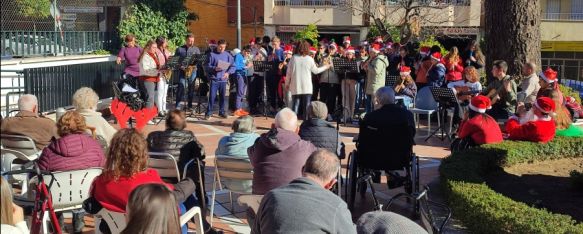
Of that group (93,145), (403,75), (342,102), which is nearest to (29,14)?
(342,102)

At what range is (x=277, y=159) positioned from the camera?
5.71 meters

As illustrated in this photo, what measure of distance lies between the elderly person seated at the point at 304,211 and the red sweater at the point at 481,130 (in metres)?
5.24

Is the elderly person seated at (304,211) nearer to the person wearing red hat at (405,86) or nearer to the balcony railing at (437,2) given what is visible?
the person wearing red hat at (405,86)

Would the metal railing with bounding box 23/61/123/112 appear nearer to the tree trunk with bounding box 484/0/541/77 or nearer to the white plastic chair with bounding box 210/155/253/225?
the white plastic chair with bounding box 210/155/253/225

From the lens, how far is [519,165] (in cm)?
932

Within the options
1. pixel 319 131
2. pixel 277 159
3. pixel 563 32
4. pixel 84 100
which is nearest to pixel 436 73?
pixel 319 131

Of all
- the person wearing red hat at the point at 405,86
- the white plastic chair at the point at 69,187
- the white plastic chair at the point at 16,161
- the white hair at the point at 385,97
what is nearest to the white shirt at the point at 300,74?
the person wearing red hat at the point at 405,86

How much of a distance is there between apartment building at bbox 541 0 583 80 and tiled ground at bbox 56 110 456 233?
75.4 ft

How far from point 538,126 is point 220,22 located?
82.6 ft

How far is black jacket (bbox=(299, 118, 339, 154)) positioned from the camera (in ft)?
22.8

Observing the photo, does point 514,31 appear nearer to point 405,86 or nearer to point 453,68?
point 453,68

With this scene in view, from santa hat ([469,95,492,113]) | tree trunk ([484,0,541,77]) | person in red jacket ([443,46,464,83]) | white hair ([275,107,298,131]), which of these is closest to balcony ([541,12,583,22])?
tree trunk ([484,0,541,77])

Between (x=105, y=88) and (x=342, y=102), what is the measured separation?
5.62 meters

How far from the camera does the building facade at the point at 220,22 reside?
32.3 metres
